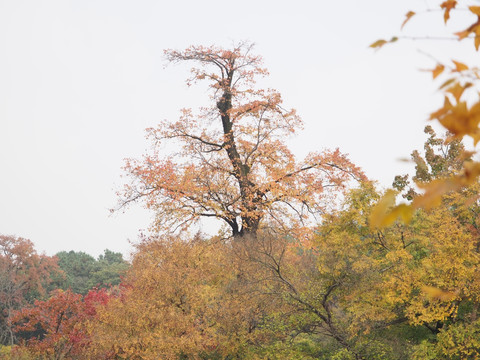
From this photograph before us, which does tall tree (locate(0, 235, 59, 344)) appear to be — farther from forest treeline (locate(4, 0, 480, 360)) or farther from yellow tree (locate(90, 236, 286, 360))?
yellow tree (locate(90, 236, 286, 360))

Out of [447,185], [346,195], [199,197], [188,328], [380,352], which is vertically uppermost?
[199,197]

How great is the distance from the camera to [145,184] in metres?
18.9

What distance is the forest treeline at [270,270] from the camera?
1192 cm

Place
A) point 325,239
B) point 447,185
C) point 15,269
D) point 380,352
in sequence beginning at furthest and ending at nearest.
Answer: point 15,269 < point 325,239 < point 380,352 < point 447,185

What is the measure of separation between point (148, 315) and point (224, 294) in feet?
8.27

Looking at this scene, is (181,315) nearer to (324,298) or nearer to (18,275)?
(324,298)

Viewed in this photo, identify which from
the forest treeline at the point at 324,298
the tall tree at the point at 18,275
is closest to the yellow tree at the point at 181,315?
the forest treeline at the point at 324,298

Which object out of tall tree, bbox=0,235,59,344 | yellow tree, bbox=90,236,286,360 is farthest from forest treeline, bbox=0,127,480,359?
tall tree, bbox=0,235,59,344

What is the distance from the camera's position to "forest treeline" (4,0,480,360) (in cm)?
1192

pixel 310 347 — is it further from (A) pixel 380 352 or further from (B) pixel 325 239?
(B) pixel 325 239

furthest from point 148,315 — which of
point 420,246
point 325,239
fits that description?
point 420,246

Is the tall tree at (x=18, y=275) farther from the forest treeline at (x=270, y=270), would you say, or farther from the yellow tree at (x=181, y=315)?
the yellow tree at (x=181, y=315)

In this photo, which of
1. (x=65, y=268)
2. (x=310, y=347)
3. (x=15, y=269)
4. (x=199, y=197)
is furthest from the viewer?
(x=65, y=268)

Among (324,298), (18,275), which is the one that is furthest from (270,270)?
(18,275)
